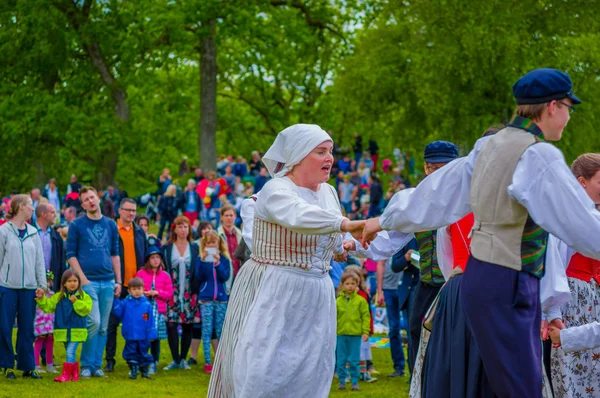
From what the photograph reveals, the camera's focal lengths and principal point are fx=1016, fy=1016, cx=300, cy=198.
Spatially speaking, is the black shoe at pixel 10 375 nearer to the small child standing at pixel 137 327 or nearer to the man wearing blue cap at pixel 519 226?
the small child standing at pixel 137 327

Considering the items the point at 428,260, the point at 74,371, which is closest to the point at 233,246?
the point at 74,371

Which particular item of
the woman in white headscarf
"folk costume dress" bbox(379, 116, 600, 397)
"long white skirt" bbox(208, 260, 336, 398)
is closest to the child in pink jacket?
the woman in white headscarf

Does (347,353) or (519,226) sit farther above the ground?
(519,226)

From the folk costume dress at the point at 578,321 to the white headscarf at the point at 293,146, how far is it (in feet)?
5.14

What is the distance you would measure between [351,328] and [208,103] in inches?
801

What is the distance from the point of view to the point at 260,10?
2909 cm

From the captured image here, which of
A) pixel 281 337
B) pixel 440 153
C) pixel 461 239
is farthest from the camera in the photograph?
pixel 440 153

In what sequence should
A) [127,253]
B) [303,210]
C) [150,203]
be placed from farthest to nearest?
1. [150,203]
2. [127,253]
3. [303,210]

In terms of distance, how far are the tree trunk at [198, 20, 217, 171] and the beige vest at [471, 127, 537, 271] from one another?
25816mm

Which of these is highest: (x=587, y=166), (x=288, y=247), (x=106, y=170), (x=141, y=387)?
(x=106, y=170)

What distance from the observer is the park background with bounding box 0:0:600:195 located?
79.9ft

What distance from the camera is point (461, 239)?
6.07m

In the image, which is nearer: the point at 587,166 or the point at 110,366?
the point at 587,166

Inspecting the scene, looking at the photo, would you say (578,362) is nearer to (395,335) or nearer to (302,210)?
(302,210)
